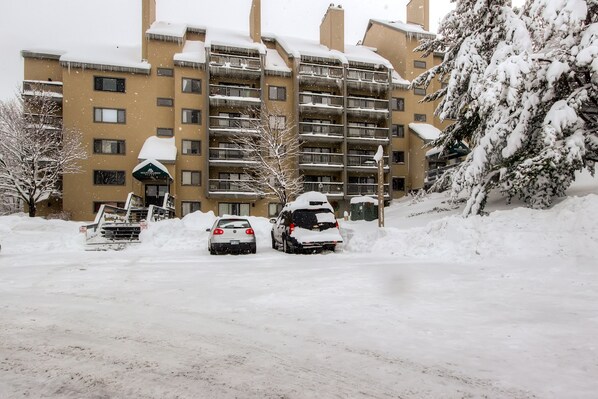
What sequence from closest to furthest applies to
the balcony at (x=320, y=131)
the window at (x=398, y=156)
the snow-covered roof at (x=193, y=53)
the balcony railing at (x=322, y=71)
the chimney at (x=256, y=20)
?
the snow-covered roof at (x=193, y=53), the balcony at (x=320, y=131), the balcony railing at (x=322, y=71), the chimney at (x=256, y=20), the window at (x=398, y=156)

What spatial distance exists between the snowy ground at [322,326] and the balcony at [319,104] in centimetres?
2620

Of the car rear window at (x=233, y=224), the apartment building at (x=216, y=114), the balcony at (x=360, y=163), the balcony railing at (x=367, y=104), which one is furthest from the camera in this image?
the balcony railing at (x=367, y=104)

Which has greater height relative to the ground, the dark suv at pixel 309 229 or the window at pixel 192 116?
the window at pixel 192 116

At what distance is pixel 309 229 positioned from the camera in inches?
622

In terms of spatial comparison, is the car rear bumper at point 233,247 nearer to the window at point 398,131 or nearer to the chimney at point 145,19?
the chimney at point 145,19

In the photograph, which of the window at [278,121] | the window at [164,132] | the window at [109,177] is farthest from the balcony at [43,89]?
the window at [278,121]

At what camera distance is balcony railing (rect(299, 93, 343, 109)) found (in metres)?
36.3

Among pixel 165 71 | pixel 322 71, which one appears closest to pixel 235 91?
pixel 165 71

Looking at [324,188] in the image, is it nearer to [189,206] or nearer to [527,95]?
[189,206]

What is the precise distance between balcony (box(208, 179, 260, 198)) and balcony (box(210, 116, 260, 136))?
398 cm

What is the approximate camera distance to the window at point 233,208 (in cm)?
3509

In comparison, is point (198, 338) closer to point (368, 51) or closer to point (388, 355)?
point (388, 355)

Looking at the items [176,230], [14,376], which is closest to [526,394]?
[14,376]

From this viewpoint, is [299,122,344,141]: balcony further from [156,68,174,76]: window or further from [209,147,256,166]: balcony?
[156,68,174,76]: window
